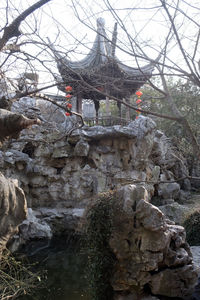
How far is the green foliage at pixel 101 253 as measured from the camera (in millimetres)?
3740

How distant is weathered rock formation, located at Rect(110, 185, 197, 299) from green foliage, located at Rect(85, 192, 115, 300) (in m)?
0.11

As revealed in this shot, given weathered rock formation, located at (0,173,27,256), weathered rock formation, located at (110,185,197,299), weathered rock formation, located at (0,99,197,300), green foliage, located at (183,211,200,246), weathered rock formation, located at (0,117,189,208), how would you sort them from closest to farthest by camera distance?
1. weathered rock formation, located at (0,173,27,256)
2. weathered rock formation, located at (110,185,197,299)
3. green foliage, located at (183,211,200,246)
4. weathered rock formation, located at (0,99,197,300)
5. weathered rock formation, located at (0,117,189,208)

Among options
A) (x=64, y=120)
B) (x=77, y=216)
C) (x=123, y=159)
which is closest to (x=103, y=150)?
(x=123, y=159)

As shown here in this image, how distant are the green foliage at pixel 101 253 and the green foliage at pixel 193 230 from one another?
10.4 ft

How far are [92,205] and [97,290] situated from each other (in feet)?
3.85

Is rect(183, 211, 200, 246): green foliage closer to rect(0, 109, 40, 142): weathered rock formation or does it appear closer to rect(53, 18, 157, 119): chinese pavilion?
rect(53, 18, 157, 119): chinese pavilion

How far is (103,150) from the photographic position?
9.22 m

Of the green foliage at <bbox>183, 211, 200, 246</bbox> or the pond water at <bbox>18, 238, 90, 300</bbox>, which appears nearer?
the pond water at <bbox>18, 238, 90, 300</bbox>

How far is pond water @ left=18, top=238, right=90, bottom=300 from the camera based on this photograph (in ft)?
16.2

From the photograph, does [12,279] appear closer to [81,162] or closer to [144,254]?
[144,254]

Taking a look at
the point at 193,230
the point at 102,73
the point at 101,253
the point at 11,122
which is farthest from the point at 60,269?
the point at 11,122

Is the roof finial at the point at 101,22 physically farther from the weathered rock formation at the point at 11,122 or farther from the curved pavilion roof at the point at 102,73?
the weathered rock formation at the point at 11,122

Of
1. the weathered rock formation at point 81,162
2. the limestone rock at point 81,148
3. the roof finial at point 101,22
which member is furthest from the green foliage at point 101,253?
the limestone rock at point 81,148

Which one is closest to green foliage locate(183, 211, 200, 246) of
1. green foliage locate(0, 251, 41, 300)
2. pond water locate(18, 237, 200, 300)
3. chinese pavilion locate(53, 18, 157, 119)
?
pond water locate(18, 237, 200, 300)
